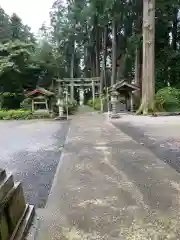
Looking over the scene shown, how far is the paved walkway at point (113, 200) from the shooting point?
2.65 meters

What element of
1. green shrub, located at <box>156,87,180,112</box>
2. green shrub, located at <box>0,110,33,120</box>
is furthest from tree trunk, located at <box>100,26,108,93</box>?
green shrub, located at <box>0,110,33,120</box>

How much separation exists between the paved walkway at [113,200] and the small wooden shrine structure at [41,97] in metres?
14.9

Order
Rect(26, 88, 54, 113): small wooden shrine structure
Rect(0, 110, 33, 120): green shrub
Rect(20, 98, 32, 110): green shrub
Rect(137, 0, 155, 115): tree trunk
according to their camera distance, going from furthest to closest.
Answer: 1. Rect(20, 98, 32, 110): green shrub
2. Rect(26, 88, 54, 113): small wooden shrine structure
3. Rect(0, 110, 33, 120): green shrub
4. Rect(137, 0, 155, 115): tree trunk

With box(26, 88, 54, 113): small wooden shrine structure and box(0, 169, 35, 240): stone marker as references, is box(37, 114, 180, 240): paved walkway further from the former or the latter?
box(26, 88, 54, 113): small wooden shrine structure

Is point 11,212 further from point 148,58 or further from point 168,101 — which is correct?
point 168,101

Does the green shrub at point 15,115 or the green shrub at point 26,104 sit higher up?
the green shrub at point 26,104

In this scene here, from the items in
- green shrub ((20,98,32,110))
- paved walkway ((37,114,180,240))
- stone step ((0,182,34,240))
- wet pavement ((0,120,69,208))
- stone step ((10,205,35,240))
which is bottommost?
wet pavement ((0,120,69,208))

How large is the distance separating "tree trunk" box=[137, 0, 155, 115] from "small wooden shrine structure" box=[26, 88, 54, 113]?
5.91m

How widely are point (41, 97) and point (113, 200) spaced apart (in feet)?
57.6

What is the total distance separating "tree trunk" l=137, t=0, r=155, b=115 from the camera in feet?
59.2

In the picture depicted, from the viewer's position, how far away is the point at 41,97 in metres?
20.5

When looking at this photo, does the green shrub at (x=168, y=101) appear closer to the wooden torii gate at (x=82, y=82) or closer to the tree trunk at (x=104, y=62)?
the wooden torii gate at (x=82, y=82)

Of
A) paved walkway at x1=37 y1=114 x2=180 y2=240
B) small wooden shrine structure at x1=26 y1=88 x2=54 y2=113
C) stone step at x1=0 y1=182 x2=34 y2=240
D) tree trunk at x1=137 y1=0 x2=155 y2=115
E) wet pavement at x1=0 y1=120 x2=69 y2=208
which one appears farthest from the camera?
small wooden shrine structure at x1=26 y1=88 x2=54 y2=113

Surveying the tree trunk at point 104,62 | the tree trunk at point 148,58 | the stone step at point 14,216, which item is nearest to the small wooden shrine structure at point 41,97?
the tree trunk at point 148,58
